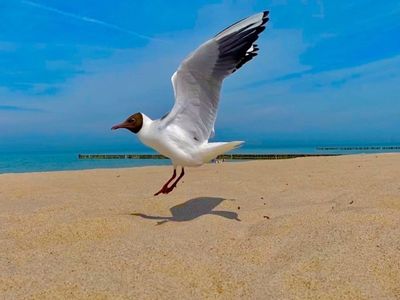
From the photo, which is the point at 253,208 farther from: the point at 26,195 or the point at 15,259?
the point at 26,195

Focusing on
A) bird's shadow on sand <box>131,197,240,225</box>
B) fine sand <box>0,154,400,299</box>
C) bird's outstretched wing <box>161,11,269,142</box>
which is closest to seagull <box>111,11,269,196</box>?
bird's outstretched wing <box>161,11,269,142</box>

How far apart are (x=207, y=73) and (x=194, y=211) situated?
1.83 m

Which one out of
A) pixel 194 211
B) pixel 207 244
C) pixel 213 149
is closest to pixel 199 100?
pixel 213 149

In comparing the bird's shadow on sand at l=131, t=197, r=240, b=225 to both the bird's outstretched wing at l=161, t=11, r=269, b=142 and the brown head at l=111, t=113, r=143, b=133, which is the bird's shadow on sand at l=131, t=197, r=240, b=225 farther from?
the brown head at l=111, t=113, r=143, b=133

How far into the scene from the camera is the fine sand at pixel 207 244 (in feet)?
9.04

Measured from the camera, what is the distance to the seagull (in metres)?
4.36

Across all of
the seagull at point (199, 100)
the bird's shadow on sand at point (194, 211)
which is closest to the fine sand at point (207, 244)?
the bird's shadow on sand at point (194, 211)

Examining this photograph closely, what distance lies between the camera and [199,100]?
4652 mm

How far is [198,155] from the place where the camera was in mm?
4766

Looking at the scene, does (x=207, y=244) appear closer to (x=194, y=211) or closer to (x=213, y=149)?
(x=213, y=149)

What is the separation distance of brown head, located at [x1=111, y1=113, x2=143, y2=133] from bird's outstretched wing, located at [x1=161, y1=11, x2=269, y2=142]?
0.26 m

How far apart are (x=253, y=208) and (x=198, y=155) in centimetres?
121

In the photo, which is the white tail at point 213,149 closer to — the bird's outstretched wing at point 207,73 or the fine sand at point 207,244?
the bird's outstretched wing at point 207,73

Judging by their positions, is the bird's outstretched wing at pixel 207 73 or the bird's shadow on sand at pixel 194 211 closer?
the bird's outstretched wing at pixel 207 73
